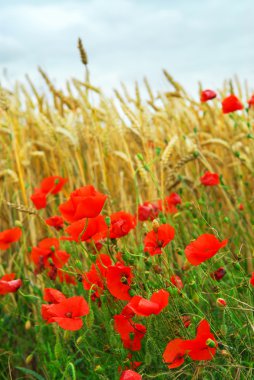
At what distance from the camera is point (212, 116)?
133 inches

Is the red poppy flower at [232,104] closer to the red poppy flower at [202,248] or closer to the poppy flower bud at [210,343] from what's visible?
the red poppy flower at [202,248]

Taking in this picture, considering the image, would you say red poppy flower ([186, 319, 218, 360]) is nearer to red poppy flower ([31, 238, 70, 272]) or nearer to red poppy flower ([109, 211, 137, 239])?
red poppy flower ([109, 211, 137, 239])

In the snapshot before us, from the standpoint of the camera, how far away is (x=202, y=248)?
1.30 meters

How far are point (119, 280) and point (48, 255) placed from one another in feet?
1.71

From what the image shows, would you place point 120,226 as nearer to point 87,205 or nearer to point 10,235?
point 87,205

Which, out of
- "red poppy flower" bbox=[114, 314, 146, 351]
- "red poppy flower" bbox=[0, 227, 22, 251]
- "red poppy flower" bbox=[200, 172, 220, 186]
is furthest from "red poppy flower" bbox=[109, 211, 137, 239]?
"red poppy flower" bbox=[200, 172, 220, 186]

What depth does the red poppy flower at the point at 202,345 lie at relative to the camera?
1201mm

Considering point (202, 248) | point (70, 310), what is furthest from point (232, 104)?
point (70, 310)

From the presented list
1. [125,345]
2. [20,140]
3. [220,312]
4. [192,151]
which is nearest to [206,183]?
[192,151]

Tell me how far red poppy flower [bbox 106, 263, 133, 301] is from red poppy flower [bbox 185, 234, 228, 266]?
15 centimetres

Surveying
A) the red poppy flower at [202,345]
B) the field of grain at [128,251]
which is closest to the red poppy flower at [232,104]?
the field of grain at [128,251]

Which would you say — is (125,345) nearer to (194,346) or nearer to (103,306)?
(103,306)

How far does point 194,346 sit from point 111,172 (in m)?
1.67

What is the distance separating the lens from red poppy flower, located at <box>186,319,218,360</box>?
1201 millimetres
